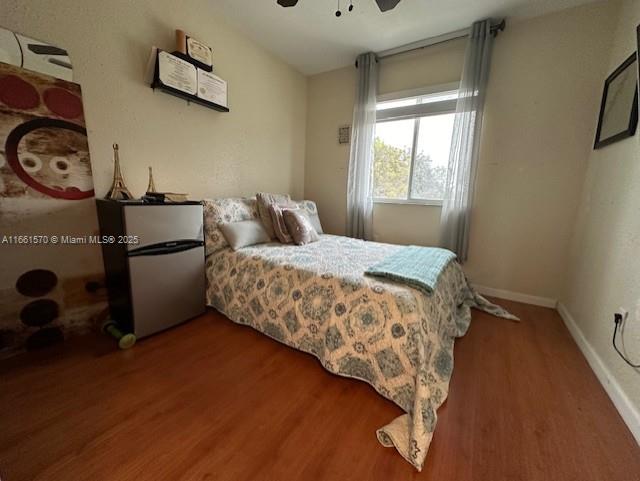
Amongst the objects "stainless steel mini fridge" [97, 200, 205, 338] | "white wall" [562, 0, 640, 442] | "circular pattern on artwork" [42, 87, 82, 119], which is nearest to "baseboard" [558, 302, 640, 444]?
"white wall" [562, 0, 640, 442]

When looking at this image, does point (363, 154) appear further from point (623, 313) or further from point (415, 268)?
point (623, 313)

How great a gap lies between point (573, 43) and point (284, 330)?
3.40 meters

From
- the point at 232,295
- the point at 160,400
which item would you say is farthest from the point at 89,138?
the point at 160,400

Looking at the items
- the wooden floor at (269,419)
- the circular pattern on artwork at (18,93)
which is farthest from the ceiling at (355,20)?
the wooden floor at (269,419)

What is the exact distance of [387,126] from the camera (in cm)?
305

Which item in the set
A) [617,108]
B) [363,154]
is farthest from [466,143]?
[363,154]

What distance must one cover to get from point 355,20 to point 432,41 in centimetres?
87

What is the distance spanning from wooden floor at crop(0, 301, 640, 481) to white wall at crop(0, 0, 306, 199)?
1271mm

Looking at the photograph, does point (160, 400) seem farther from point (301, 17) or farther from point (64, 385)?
point (301, 17)

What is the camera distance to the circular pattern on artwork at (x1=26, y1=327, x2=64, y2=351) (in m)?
1.54

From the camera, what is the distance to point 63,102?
153cm

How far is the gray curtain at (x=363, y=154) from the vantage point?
2932mm

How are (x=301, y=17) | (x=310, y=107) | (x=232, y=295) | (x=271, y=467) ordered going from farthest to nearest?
(x=310, y=107)
(x=301, y=17)
(x=232, y=295)
(x=271, y=467)

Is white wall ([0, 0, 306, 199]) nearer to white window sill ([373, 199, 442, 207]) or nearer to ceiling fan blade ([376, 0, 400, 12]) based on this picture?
white window sill ([373, 199, 442, 207])
